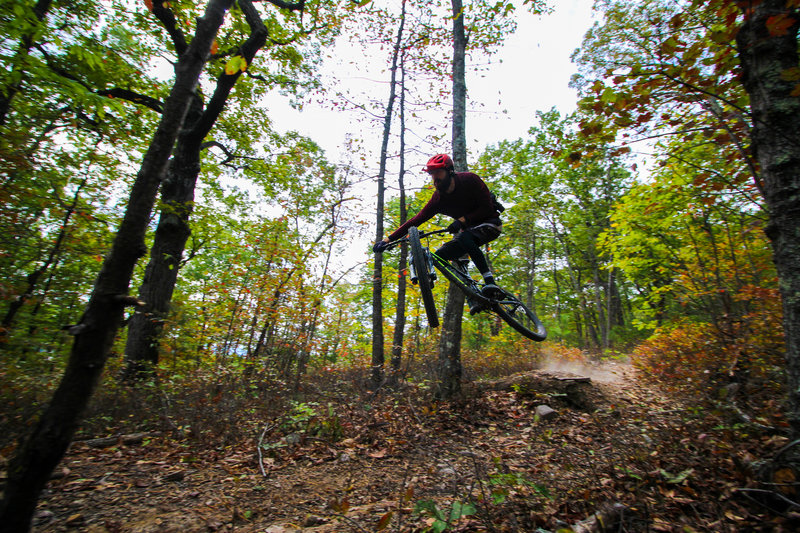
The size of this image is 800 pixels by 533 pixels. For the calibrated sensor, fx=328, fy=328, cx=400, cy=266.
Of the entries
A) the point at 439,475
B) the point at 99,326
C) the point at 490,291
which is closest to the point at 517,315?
the point at 490,291

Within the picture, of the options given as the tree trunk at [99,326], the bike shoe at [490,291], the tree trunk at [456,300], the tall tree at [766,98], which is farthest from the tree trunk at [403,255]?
the tree trunk at [99,326]

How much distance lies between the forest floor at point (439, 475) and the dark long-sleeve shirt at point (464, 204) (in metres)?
2.88

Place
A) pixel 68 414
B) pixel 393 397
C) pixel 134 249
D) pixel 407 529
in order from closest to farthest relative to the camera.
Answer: pixel 68 414 < pixel 134 249 < pixel 407 529 < pixel 393 397

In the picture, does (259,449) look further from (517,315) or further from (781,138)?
(781,138)

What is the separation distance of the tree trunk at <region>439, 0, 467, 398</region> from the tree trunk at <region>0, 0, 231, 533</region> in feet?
18.5

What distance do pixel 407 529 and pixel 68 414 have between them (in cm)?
286

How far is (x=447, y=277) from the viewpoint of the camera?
4879 mm

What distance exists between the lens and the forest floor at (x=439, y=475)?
2.91 meters

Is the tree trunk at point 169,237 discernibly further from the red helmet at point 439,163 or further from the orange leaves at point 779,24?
the orange leaves at point 779,24

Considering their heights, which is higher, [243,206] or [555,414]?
[243,206]

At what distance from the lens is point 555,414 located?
20.7 ft

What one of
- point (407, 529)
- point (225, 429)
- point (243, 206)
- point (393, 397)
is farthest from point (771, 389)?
point (243, 206)

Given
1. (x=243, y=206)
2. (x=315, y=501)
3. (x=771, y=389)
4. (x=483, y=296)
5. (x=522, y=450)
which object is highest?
(x=243, y=206)

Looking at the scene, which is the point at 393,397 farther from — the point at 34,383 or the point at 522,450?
the point at 34,383
